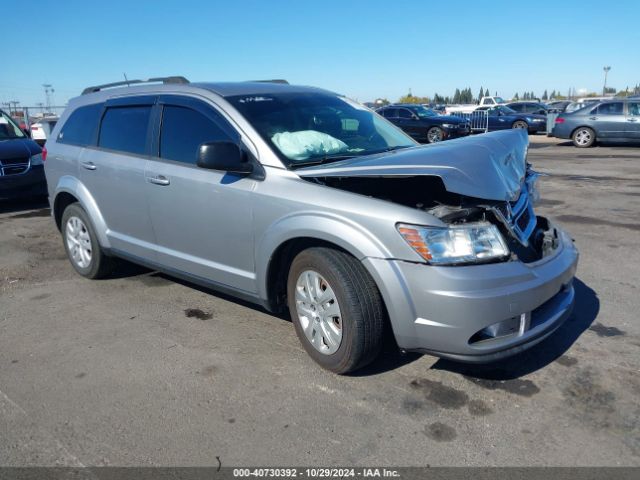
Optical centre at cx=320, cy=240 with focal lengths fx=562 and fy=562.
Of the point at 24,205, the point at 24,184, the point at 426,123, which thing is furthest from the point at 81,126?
the point at 426,123

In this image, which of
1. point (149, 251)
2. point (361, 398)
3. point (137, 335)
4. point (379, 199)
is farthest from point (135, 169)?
point (361, 398)

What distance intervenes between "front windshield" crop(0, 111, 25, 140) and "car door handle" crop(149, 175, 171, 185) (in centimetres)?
674

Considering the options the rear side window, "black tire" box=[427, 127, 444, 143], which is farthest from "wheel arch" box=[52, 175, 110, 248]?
"black tire" box=[427, 127, 444, 143]

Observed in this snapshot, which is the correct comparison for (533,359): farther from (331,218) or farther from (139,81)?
(139,81)

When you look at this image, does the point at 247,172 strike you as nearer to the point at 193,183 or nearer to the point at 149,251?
the point at 193,183

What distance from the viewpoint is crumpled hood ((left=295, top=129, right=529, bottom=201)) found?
3.08m

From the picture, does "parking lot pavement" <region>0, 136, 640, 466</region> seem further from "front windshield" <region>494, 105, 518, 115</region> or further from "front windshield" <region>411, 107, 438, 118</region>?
"front windshield" <region>494, 105, 518, 115</region>

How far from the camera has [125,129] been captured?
4.86 m

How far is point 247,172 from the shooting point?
3.71m

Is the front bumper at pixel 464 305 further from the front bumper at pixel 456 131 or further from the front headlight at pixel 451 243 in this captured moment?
the front bumper at pixel 456 131

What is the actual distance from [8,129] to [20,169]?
53.0 inches

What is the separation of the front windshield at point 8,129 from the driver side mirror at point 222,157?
7712mm

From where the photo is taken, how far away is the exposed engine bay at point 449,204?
3.19 meters

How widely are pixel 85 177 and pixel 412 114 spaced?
18.6m
